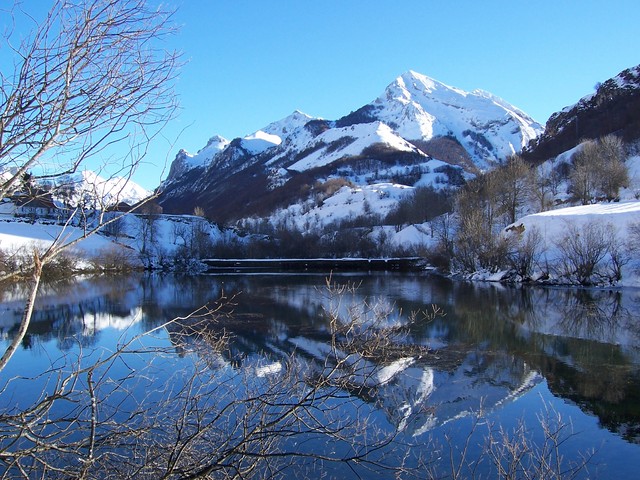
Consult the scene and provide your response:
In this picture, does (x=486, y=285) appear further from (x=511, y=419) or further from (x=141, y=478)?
(x=141, y=478)

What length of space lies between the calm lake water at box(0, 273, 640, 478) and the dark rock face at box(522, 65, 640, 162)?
41.7 m

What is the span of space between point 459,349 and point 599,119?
6168cm

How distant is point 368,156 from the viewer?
124250 mm

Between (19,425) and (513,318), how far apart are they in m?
19.6

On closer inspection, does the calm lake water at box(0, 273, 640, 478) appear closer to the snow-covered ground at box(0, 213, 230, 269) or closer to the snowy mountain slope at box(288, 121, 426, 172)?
the snow-covered ground at box(0, 213, 230, 269)

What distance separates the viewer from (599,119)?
6375 centimetres

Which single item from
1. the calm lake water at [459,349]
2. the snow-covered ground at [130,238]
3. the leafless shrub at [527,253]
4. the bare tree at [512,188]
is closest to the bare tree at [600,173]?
the bare tree at [512,188]

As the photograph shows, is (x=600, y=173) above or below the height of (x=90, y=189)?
above

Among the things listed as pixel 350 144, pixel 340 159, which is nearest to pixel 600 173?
pixel 340 159

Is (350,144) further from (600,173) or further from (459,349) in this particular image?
(459,349)

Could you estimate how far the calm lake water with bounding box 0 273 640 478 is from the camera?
8.23 m

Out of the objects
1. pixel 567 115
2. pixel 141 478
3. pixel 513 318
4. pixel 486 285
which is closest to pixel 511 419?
pixel 141 478

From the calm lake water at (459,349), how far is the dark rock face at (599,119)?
41694mm

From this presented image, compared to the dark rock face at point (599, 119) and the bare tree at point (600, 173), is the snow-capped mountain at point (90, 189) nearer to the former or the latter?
the bare tree at point (600, 173)
